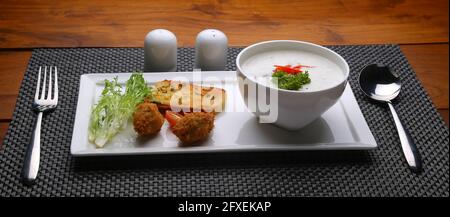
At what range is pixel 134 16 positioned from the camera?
182 centimetres

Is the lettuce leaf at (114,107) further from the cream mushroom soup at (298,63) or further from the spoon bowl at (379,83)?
the spoon bowl at (379,83)

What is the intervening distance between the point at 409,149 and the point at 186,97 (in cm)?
52

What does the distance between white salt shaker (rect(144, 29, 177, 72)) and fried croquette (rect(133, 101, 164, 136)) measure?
0.95ft

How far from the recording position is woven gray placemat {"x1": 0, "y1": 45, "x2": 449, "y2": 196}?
1093mm

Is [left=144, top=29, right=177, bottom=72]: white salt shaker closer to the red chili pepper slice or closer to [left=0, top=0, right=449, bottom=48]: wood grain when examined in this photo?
[left=0, top=0, right=449, bottom=48]: wood grain

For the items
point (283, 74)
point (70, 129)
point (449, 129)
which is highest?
point (283, 74)

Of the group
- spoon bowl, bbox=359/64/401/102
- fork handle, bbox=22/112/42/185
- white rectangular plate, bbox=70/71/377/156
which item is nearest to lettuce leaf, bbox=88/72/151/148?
white rectangular plate, bbox=70/71/377/156

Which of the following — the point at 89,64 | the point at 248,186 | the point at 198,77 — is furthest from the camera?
the point at 89,64

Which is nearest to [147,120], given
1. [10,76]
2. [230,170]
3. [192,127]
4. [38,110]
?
[192,127]

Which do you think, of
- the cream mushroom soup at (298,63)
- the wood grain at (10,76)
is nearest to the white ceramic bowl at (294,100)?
the cream mushroom soup at (298,63)

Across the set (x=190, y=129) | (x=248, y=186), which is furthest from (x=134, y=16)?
(x=248, y=186)

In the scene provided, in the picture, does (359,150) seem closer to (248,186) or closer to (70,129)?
(248,186)

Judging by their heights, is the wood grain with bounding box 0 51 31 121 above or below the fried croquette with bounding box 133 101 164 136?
below

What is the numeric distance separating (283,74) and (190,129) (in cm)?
23
